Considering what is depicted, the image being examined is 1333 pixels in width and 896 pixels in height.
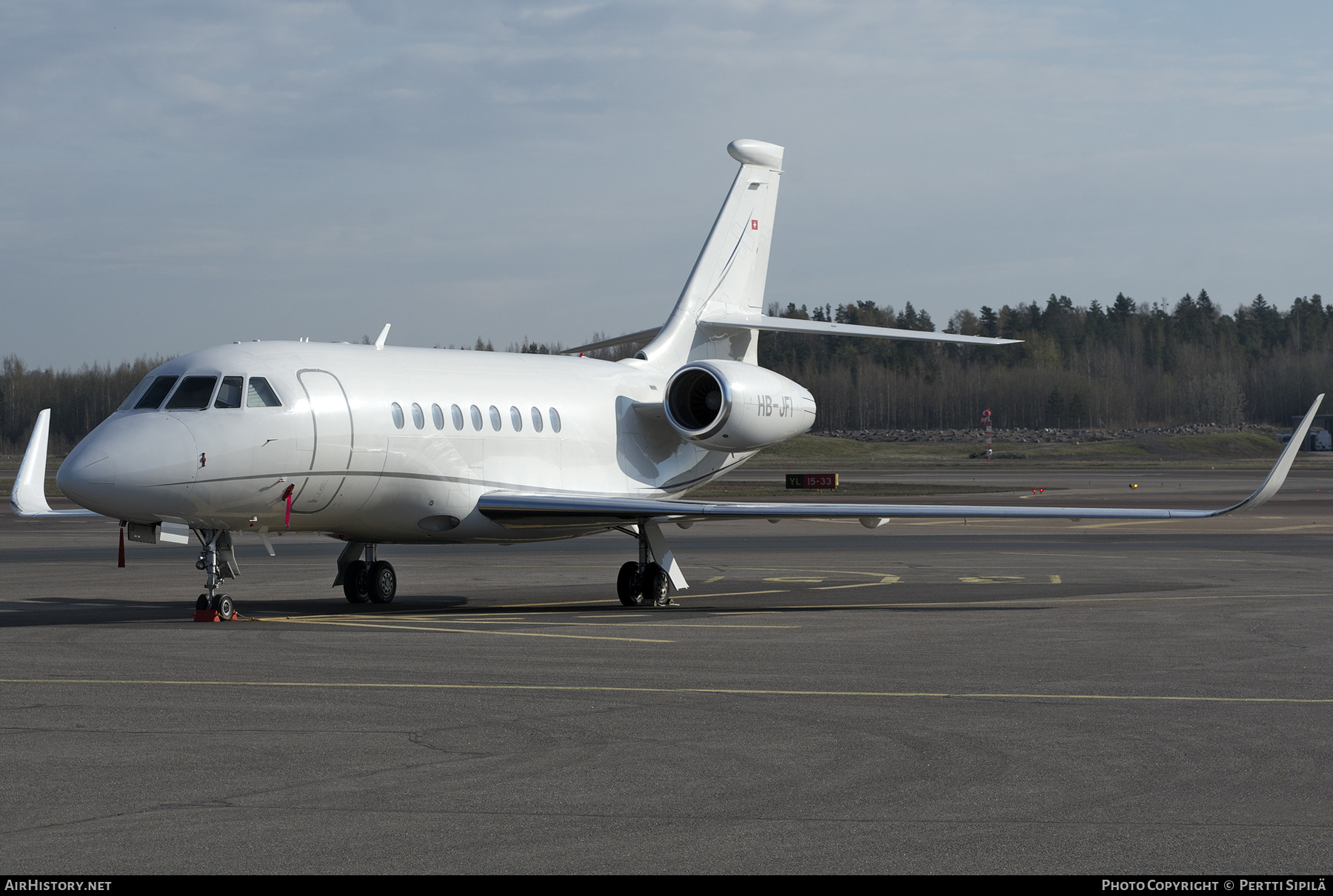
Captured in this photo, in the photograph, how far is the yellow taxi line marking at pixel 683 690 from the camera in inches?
425

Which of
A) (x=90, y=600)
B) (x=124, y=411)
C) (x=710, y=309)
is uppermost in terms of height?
(x=710, y=309)

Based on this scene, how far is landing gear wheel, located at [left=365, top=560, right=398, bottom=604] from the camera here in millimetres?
19547

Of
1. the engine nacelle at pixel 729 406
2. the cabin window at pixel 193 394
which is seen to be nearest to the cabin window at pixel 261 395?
the cabin window at pixel 193 394

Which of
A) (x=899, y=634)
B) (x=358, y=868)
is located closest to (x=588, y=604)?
(x=899, y=634)

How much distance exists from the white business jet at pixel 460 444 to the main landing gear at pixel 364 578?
29 millimetres

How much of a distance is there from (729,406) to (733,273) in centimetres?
466

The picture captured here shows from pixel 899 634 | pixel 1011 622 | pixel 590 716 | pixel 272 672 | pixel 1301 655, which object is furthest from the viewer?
pixel 1011 622

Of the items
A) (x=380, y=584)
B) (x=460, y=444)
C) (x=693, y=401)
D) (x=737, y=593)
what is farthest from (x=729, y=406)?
(x=380, y=584)

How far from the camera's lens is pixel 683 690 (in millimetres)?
11297

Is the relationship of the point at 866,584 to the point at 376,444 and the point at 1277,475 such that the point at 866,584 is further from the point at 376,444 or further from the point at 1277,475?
the point at 376,444

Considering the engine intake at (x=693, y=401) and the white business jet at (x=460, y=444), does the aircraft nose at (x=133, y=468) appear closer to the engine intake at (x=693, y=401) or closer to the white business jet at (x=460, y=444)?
the white business jet at (x=460, y=444)

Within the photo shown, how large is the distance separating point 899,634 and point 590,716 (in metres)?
5.96

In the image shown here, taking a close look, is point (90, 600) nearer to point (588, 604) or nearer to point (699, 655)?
point (588, 604)

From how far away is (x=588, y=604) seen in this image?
64.1 feet
